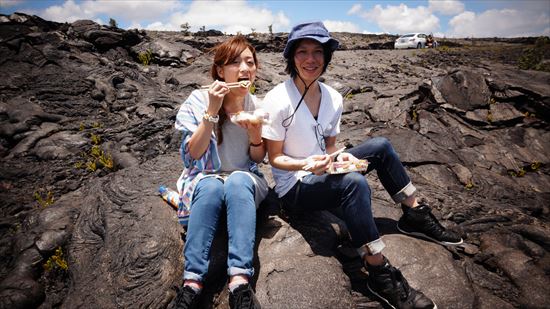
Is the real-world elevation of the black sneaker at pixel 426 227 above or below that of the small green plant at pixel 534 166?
above

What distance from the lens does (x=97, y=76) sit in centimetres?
1035

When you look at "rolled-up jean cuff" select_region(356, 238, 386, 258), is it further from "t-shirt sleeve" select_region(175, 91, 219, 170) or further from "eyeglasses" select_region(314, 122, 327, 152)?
"t-shirt sleeve" select_region(175, 91, 219, 170)

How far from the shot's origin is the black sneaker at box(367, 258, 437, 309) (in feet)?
9.05

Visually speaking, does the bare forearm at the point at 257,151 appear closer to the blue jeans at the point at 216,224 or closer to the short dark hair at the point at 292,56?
the blue jeans at the point at 216,224

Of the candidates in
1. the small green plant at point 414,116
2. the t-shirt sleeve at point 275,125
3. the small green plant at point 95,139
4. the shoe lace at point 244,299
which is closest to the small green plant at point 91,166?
the small green plant at point 95,139

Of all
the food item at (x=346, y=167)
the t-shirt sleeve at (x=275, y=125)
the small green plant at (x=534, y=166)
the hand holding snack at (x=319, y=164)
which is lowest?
the small green plant at (x=534, y=166)

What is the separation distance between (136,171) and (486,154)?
7.93 meters

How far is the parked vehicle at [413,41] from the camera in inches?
1224

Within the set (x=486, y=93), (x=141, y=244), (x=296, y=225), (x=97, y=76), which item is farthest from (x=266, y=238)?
(x=97, y=76)

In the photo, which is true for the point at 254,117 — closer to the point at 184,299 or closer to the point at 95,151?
the point at 184,299

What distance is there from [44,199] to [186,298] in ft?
17.9

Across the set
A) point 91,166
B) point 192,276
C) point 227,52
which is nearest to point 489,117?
point 227,52

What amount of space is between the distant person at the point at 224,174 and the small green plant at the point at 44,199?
4343 millimetres

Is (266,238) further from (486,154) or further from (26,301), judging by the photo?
(486,154)
